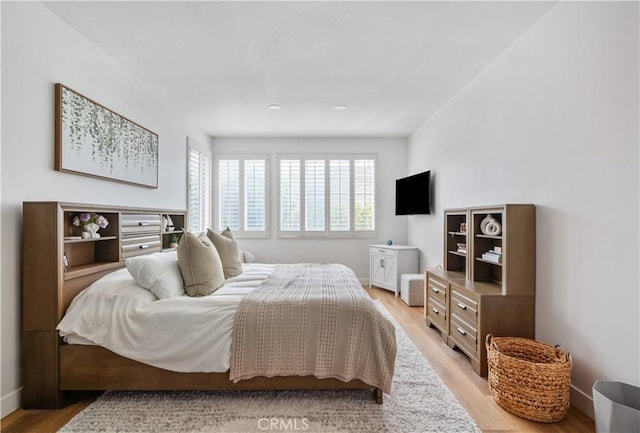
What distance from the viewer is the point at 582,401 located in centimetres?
200

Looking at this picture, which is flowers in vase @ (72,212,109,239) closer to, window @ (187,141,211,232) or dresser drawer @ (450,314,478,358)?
window @ (187,141,211,232)

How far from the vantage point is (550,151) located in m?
2.29

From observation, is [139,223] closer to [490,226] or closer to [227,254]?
[227,254]

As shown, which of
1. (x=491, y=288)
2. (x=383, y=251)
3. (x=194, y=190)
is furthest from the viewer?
(x=383, y=251)

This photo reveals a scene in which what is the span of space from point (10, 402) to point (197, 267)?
1.32 m

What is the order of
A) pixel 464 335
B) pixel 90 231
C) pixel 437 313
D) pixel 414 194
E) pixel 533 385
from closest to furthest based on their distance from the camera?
pixel 533 385 < pixel 90 231 < pixel 464 335 < pixel 437 313 < pixel 414 194

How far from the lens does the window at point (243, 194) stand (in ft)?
18.8

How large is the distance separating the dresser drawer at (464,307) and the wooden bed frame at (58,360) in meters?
1.06

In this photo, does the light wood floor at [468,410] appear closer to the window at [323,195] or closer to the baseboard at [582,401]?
the baseboard at [582,401]

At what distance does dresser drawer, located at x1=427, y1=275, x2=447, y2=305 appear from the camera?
10.5 feet

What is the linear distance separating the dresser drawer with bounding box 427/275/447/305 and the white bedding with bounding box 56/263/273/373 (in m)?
2.14

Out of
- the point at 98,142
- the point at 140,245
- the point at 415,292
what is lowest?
the point at 415,292

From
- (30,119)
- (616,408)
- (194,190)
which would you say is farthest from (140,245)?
(616,408)

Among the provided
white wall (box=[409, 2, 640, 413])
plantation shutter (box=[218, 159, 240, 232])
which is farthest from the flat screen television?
plantation shutter (box=[218, 159, 240, 232])
